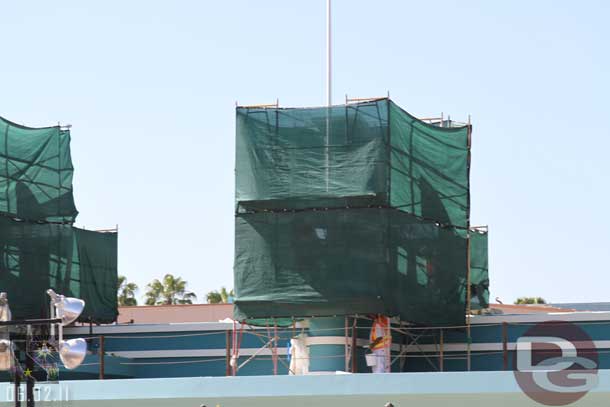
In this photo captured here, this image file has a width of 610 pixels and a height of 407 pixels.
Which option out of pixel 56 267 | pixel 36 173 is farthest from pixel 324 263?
pixel 36 173

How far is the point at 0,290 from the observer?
3509 cm

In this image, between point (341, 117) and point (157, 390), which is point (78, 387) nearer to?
point (157, 390)

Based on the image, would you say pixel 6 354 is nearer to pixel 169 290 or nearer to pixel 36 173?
pixel 36 173

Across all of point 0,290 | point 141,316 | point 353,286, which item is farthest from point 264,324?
point 141,316

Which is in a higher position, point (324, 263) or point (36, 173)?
point (36, 173)

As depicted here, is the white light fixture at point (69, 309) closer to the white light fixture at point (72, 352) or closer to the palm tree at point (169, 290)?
the white light fixture at point (72, 352)

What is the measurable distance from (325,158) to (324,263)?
253cm

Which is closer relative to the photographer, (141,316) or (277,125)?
(277,125)

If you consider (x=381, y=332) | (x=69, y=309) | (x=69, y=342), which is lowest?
(x=381, y=332)

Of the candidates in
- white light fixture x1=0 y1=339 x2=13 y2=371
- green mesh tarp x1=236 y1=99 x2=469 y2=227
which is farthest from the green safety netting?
white light fixture x1=0 y1=339 x2=13 y2=371

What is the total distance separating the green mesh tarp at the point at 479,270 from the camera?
38.2m

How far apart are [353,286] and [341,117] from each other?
4113 millimetres

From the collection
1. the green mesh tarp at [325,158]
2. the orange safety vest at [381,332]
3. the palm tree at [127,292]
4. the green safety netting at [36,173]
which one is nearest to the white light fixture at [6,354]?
the green mesh tarp at [325,158]

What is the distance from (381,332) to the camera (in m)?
28.7
